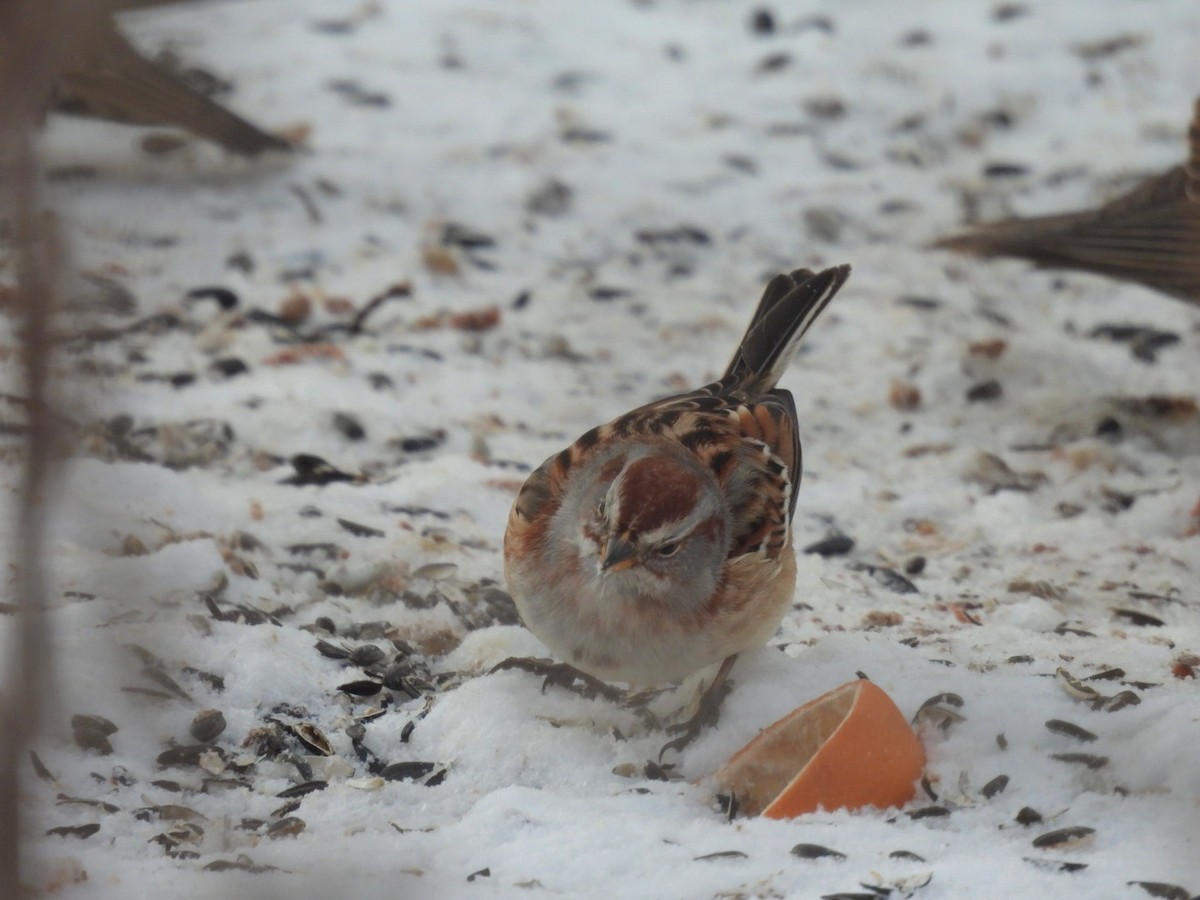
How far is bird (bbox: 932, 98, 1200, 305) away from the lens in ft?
16.1

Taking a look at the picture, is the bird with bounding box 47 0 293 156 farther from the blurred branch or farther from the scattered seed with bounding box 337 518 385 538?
the blurred branch

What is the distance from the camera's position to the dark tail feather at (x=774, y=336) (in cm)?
402

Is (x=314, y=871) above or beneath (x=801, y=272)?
beneath

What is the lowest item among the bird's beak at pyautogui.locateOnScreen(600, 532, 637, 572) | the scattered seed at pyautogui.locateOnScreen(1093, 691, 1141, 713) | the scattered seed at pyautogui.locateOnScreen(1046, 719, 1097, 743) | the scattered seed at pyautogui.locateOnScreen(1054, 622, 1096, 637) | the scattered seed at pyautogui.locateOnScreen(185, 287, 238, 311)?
the scattered seed at pyautogui.locateOnScreen(185, 287, 238, 311)

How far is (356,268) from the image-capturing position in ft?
19.3

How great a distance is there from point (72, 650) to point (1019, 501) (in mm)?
2745

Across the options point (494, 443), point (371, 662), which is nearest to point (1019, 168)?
point (494, 443)

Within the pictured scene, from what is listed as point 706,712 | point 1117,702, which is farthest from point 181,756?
point 1117,702

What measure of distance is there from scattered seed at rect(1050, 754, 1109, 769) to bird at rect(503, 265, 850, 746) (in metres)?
0.64

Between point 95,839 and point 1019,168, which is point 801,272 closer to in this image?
point 95,839

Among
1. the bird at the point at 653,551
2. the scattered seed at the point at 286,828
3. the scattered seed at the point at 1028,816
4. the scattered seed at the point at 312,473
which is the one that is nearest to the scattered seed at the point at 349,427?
the scattered seed at the point at 312,473

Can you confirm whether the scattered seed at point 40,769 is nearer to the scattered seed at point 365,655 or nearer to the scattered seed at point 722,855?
the scattered seed at point 365,655

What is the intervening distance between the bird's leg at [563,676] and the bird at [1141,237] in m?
2.69

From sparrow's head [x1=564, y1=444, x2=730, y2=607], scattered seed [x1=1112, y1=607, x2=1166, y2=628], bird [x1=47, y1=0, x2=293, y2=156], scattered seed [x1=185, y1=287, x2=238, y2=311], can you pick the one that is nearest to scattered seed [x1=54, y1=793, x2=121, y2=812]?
sparrow's head [x1=564, y1=444, x2=730, y2=607]
